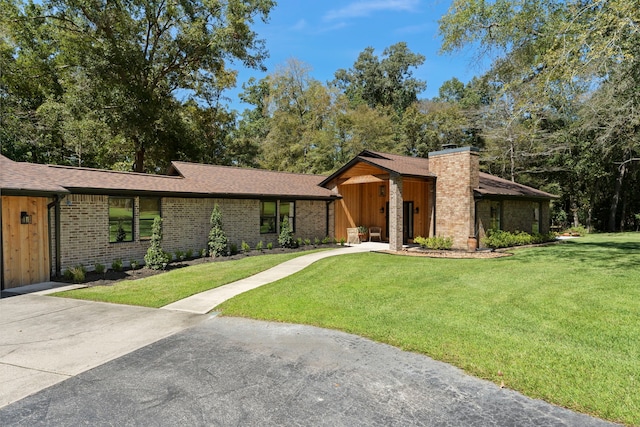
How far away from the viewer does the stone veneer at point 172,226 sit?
11.5 meters

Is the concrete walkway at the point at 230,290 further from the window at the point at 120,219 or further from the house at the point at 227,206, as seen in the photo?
the window at the point at 120,219

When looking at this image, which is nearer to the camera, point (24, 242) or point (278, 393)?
point (278, 393)

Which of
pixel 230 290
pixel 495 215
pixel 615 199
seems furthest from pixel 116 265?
pixel 615 199

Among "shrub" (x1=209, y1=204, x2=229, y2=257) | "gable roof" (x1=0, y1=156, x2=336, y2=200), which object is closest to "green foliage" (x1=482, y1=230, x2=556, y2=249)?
"gable roof" (x1=0, y1=156, x2=336, y2=200)

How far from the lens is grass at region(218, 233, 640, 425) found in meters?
4.19

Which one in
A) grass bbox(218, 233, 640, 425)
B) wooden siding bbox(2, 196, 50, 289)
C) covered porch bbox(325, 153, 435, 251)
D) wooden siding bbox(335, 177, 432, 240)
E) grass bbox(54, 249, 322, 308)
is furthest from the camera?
wooden siding bbox(335, 177, 432, 240)

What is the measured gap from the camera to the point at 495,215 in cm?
1798

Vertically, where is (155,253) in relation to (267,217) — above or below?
below

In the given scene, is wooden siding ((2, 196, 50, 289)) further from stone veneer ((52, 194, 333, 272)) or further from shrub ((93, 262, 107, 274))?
shrub ((93, 262, 107, 274))

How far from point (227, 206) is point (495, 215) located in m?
12.6

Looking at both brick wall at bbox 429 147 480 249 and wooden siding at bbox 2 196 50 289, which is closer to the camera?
wooden siding at bbox 2 196 50 289

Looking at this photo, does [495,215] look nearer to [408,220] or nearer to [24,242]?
[408,220]

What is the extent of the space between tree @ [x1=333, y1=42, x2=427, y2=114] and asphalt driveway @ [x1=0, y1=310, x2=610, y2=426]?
145 ft

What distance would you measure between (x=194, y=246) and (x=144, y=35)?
19190 millimetres
